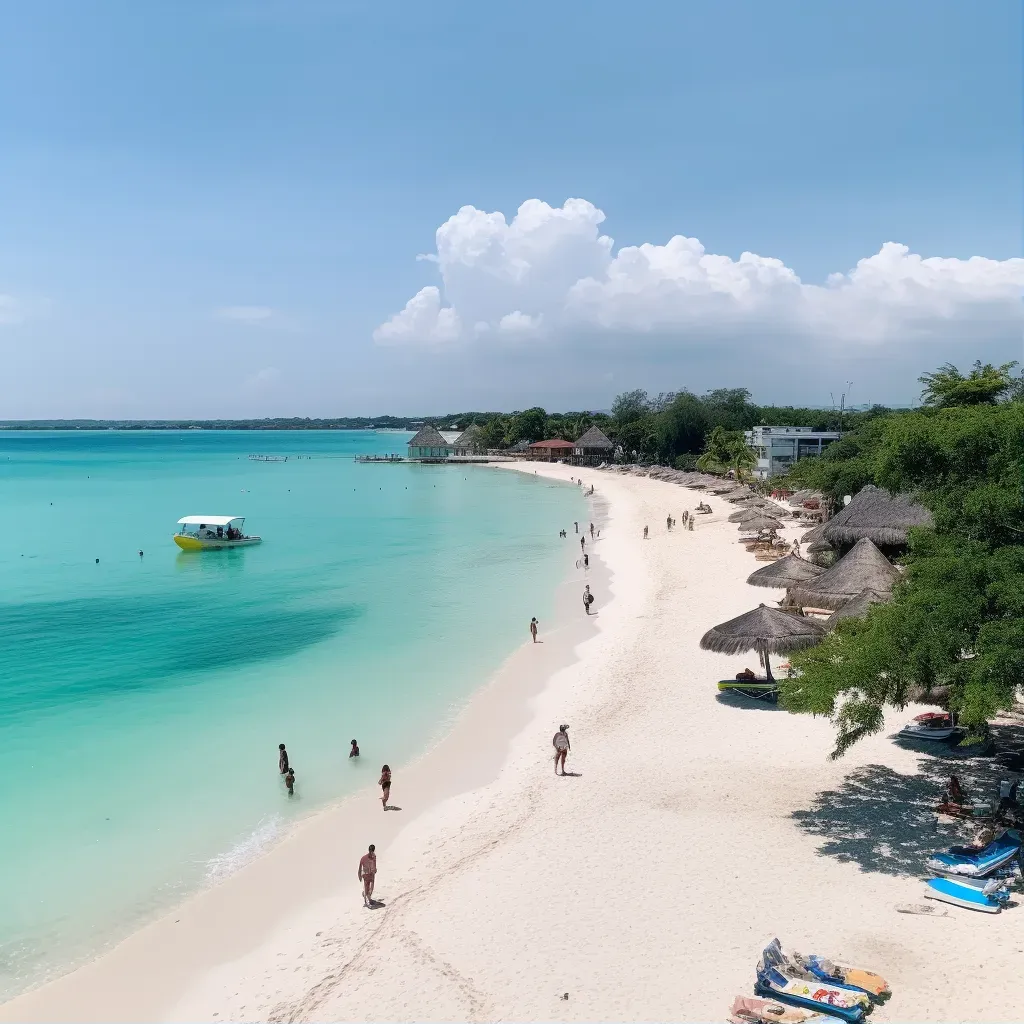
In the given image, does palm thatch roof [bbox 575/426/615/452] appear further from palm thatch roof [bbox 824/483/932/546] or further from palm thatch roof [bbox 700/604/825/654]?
palm thatch roof [bbox 700/604/825/654]

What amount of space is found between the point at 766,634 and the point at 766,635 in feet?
0.10

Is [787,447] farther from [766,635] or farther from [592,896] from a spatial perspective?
[592,896]

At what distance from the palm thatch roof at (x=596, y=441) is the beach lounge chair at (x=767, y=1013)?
9495cm

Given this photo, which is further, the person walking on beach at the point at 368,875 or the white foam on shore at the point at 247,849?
the white foam on shore at the point at 247,849

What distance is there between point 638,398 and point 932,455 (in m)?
112

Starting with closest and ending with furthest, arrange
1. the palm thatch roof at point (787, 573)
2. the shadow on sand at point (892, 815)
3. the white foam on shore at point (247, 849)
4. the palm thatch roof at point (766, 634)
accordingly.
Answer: the shadow on sand at point (892, 815) < the white foam on shore at point (247, 849) < the palm thatch roof at point (766, 634) < the palm thatch roof at point (787, 573)

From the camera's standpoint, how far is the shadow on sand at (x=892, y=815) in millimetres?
9930

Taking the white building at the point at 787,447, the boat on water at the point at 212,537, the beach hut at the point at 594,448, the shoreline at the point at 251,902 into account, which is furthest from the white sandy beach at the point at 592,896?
the beach hut at the point at 594,448

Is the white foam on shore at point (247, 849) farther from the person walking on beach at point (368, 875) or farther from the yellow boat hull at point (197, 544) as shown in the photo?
the yellow boat hull at point (197, 544)

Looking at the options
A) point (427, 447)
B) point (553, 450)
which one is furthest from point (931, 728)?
point (427, 447)

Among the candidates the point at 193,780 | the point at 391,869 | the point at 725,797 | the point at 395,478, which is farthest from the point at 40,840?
the point at 395,478

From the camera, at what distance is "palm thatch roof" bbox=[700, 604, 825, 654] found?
15.7 m

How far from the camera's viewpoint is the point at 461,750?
1534cm

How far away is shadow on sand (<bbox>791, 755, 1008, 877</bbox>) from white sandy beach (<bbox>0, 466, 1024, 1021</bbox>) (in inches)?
1.6
